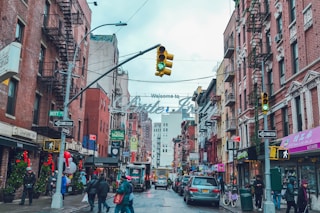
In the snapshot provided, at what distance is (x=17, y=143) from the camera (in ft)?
61.7

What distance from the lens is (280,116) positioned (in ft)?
76.0

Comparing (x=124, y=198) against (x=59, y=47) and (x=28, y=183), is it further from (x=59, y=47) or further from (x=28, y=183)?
(x=59, y=47)

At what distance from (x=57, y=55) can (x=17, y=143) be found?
32.9 feet

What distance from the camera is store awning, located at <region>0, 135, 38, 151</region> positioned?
56.7 feet

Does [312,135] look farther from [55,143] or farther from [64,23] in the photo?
[64,23]

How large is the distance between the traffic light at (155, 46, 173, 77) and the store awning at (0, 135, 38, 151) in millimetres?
9120

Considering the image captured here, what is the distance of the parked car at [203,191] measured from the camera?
67.0ft

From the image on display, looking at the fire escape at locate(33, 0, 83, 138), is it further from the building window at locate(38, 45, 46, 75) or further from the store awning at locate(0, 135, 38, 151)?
the store awning at locate(0, 135, 38, 151)

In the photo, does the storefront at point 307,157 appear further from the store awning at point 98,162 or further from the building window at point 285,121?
the store awning at point 98,162

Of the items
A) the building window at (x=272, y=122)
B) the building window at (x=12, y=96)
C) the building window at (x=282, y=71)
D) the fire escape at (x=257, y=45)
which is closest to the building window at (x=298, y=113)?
the building window at (x=282, y=71)

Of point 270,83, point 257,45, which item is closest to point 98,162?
point 270,83

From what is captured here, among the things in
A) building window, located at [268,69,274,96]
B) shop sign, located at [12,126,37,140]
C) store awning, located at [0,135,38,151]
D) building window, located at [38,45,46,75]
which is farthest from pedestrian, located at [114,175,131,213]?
building window, located at [268,69,274,96]

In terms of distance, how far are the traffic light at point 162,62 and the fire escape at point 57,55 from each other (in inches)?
432

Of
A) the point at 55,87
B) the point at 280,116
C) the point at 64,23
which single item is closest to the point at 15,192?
the point at 55,87
